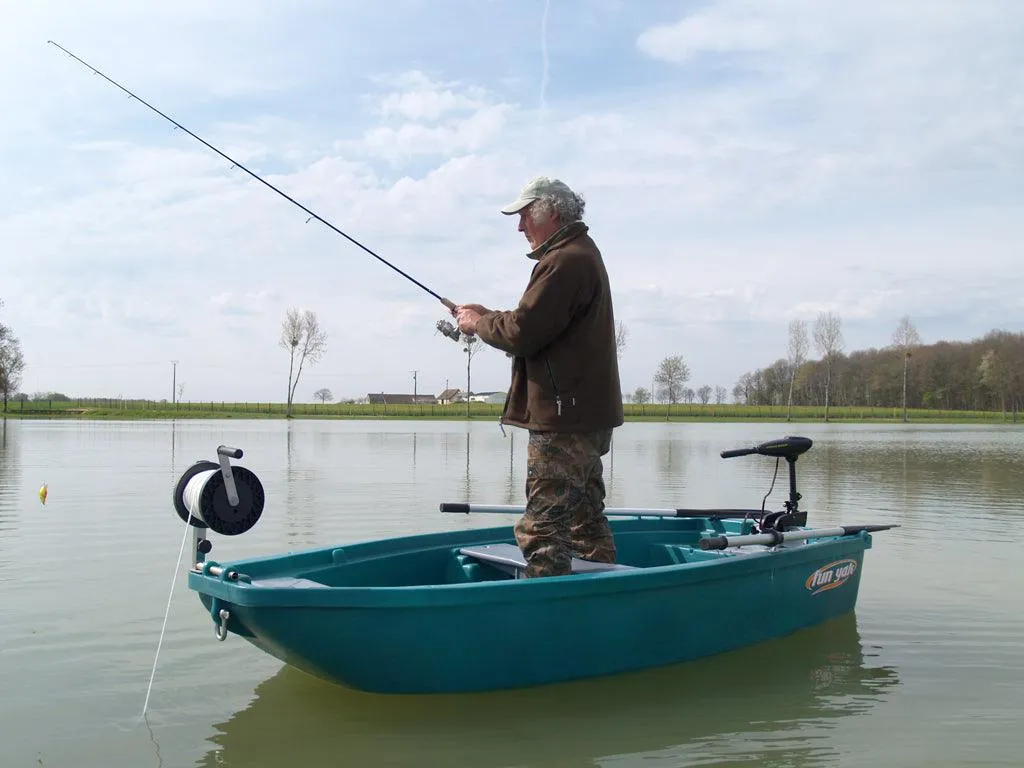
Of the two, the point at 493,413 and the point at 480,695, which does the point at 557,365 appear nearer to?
the point at 480,695

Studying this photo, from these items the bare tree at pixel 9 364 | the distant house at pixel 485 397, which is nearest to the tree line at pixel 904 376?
the distant house at pixel 485 397

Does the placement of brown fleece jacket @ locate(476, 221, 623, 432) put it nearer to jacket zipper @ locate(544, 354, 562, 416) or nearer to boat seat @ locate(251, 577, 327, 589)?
jacket zipper @ locate(544, 354, 562, 416)

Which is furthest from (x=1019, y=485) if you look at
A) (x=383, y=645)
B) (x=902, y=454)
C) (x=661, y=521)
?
(x=383, y=645)

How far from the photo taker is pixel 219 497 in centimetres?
468

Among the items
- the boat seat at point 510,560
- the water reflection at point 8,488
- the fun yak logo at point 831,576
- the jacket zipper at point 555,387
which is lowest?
the water reflection at point 8,488

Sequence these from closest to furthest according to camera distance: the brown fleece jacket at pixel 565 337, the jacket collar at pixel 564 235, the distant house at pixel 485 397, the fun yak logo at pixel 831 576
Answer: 1. the brown fleece jacket at pixel 565 337
2. the jacket collar at pixel 564 235
3. the fun yak logo at pixel 831 576
4. the distant house at pixel 485 397

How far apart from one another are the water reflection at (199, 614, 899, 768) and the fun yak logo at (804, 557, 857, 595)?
70 centimetres

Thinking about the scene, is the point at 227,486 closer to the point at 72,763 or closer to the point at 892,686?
the point at 72,763

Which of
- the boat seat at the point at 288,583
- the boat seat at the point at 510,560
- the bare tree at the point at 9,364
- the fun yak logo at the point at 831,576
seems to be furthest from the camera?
the bare tree at the point at 9,364

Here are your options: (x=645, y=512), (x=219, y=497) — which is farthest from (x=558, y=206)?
(x=645, y=512)

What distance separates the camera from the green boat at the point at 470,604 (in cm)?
436

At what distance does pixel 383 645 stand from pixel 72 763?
4.62ft

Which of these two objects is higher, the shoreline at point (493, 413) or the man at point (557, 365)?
the man at point (557, 365)

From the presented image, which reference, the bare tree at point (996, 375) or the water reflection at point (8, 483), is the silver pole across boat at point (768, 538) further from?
the bare tree at point (996, 375)
